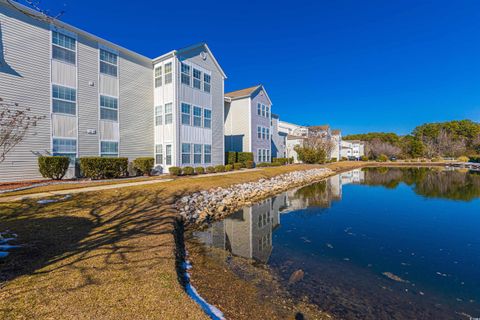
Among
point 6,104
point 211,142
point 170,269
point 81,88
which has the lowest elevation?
point 170,269

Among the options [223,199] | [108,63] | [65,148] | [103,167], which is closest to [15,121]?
[65,148]

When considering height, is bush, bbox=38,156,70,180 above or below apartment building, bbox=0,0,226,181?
below

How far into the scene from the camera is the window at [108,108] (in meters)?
15.9

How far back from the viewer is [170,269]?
14.4ft

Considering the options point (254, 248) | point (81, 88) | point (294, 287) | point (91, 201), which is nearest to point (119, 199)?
point (91, 201)

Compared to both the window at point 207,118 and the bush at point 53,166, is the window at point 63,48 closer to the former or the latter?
the bush at point 53,166

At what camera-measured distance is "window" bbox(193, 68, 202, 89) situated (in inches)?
765

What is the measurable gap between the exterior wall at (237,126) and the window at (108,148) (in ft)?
Answer: 43.3

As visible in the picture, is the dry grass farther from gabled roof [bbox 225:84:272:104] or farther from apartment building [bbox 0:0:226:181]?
gabled roof [bbox 225:84:272:104]

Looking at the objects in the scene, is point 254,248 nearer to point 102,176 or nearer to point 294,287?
point 294,287

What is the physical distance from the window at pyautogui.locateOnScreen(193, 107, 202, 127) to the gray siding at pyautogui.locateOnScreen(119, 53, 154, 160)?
344 centimetres

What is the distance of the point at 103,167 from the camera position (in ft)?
47.7

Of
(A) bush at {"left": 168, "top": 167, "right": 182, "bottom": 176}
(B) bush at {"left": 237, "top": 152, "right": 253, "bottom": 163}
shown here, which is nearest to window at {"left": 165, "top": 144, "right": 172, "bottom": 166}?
(A) bush at {"left": 168, "top": 167, "right": 182, "bottom": 176}

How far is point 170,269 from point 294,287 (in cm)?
270
